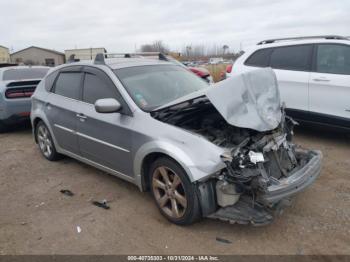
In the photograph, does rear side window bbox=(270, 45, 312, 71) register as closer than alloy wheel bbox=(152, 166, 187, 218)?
No

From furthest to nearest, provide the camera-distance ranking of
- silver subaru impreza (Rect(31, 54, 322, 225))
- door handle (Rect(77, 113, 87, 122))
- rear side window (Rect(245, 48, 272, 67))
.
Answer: rear side window (Rect(245, 48, 272, 67))
door handle (Rect(77, 113, 87, 122))
silver subaru impreza (Rect(31, 54, 322, 225))

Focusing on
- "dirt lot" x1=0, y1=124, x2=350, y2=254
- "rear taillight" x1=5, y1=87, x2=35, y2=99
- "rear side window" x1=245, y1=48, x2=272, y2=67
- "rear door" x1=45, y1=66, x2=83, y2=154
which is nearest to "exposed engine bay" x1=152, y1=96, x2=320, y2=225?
"dirt lot" x1=0, y1=124, x2=350, y2=254

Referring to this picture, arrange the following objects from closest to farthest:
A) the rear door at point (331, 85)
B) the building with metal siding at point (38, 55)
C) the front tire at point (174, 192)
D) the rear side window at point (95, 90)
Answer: the front tire at point (174, 192), the rear side window at point (95, 90), the rear door at point (331, 85), the building with metal siding at point (38, 55)

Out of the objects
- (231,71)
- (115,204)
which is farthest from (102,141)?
(231,71)

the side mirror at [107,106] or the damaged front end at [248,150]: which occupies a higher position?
the side mirror at [107,106]

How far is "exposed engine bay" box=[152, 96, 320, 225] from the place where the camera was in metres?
3.07

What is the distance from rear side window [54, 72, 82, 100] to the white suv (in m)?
3.69

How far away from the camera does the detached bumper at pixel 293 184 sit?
3033 millimetres

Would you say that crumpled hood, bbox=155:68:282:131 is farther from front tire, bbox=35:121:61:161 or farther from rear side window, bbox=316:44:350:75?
front tire, bbox=35:121:61:161

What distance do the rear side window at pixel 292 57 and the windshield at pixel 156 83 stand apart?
2.26 meters

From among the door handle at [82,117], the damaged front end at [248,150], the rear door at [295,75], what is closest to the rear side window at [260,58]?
the rear door at [295,75]

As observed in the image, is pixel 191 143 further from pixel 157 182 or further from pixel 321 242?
pixel 321 242

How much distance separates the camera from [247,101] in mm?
3479

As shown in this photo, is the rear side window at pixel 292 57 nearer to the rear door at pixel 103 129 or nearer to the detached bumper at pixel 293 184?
the detached bumper at pixel 293 184
